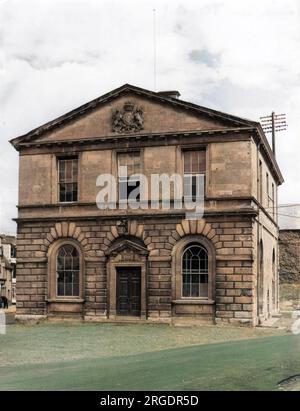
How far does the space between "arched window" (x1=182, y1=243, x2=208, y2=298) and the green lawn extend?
5.84ft

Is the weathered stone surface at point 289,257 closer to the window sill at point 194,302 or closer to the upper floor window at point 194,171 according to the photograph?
the window sill at point 194,302

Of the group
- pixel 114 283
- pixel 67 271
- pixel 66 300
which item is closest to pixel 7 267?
pixel 67 271

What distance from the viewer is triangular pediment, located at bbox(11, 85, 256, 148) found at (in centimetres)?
2583

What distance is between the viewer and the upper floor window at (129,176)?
26.5m

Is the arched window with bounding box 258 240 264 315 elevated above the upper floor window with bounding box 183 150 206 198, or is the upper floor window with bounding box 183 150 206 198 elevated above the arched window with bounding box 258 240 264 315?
the upper floor window with bounding box 183 150 206 198

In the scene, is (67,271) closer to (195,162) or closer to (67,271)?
(67,271)

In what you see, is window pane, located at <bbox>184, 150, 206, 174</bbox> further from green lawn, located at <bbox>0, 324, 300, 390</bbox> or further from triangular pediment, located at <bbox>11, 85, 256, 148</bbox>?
green lawn, located at <bbox>0, 324, 300, 390</bbox>

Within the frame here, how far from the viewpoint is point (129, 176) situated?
26.5 metres

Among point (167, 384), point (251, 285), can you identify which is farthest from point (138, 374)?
point (251, 285)

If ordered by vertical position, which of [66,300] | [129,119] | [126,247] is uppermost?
[129,119]

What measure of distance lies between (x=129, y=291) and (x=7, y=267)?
122ft

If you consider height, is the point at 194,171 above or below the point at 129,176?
above

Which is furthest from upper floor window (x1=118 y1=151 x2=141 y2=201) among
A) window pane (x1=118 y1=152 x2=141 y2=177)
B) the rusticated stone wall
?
the rusticated stone wall

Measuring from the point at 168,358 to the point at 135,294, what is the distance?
11.1 meters
